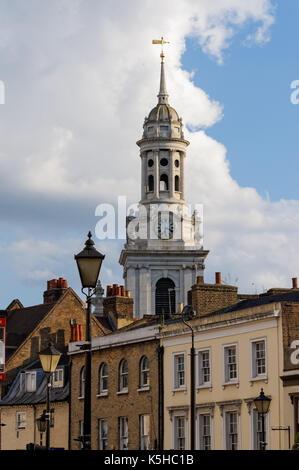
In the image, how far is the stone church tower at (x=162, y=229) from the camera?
120 meters

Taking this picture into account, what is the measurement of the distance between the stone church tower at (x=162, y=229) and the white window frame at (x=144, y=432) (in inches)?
2416

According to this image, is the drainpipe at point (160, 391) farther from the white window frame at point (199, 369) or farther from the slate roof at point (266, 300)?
the slate roof at point (266, 300)

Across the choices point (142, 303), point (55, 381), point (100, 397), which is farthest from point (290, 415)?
point (142, 303)

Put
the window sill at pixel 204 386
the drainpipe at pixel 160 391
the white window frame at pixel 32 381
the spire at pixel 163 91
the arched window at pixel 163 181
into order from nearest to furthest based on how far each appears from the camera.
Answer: the window sill at pixel 204 386
the drainpipe at pixel 160 391
the white window frame at pixel 32 381
the arched window at pixel 163 181
the spire at pixel 163 91

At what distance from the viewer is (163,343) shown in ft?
173

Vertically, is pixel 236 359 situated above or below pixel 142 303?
below

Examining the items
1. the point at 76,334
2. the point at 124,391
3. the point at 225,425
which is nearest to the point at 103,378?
the point at 124,391

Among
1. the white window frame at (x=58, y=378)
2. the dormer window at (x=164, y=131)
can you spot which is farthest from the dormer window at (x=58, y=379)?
the dormer window at (x=164, y=131)

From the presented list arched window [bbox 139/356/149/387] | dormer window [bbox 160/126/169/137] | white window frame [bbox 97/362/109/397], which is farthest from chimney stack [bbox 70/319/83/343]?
dormer window [bbox 160/126/169/137]

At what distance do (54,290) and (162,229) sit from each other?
1773 inches

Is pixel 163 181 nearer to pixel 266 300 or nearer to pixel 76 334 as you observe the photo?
pixel 76 334

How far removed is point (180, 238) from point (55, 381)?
195 feet

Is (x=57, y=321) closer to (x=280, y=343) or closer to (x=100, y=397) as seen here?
(x=100, y=397)

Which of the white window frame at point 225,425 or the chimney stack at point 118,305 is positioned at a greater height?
the chimney stack at point 118,305
